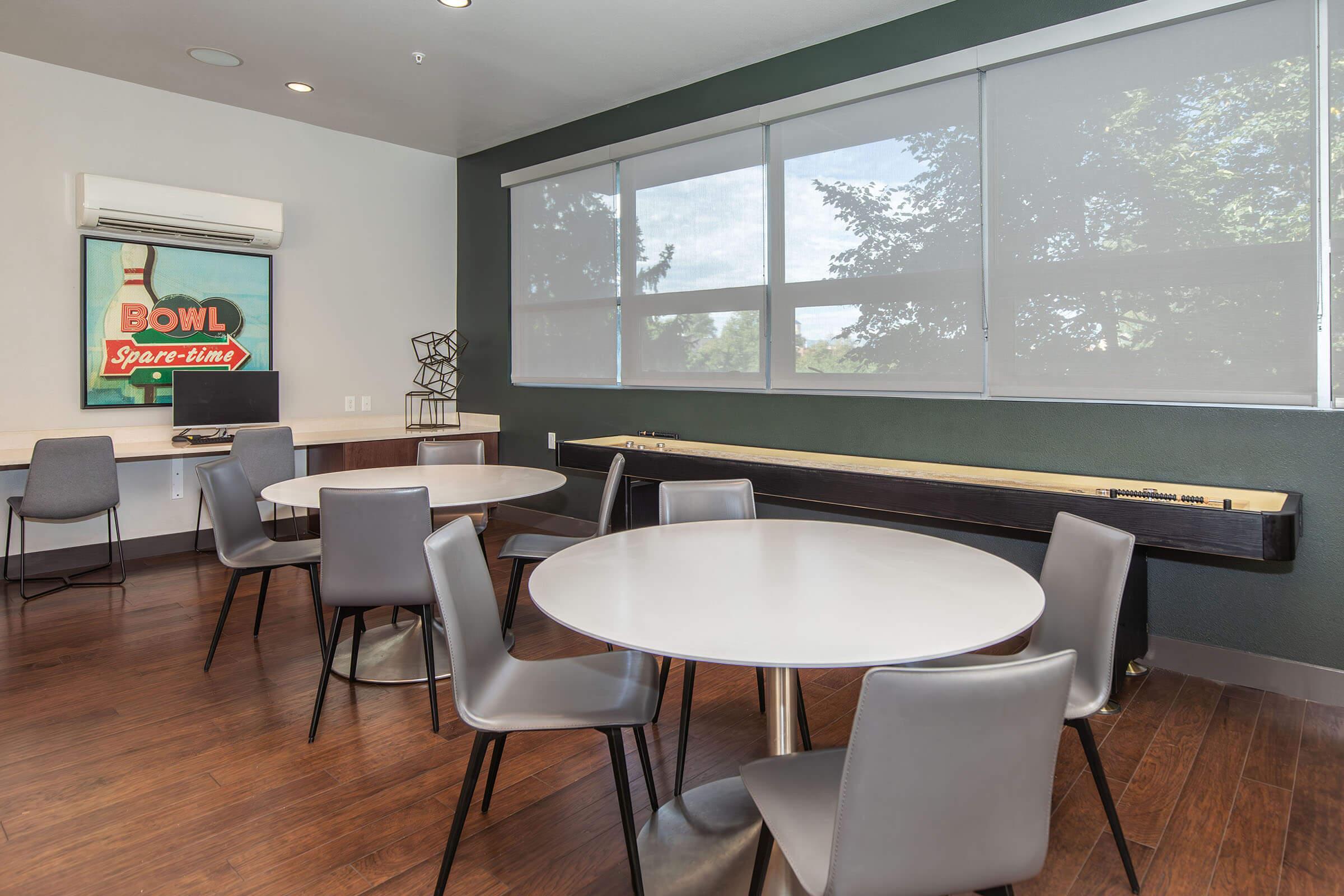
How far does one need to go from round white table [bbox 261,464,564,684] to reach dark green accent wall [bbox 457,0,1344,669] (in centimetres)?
154

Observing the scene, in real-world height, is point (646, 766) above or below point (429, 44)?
below

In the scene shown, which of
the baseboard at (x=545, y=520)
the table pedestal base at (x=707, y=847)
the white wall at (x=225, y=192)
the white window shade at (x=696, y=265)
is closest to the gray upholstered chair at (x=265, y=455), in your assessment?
the white wall at (x=225, y=192)

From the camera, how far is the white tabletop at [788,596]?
1334 millimetres

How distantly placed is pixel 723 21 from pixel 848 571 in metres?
3.25

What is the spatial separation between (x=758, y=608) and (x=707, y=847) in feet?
2.75

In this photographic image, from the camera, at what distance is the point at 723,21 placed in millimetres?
3855

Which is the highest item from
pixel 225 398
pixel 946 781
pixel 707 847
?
pixel 225 398

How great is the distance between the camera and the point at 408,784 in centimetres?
226

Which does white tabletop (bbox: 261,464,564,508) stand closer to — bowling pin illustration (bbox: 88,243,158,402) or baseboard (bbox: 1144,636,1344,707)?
bowling pin illustration (bbox: 88,243,158,402)

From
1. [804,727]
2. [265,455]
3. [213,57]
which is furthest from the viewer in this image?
[265,455]

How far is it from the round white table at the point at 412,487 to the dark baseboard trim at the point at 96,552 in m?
1.40

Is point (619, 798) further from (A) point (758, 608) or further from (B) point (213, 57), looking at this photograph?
(B) point (213, 57)

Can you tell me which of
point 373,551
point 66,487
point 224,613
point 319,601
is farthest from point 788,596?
point 66,487

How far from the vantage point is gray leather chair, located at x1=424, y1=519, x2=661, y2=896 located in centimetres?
165
